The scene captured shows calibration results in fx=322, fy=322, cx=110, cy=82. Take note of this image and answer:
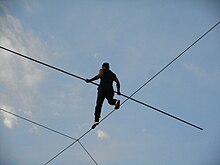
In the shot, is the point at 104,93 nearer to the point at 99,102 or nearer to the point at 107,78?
the point at 99,102

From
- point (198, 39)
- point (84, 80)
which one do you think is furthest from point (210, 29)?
point (84, 80)

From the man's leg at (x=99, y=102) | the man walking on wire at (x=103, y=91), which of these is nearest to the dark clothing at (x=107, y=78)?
the man walking on wire at (x=103, y=91)

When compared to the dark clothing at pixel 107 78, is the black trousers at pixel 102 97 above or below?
below

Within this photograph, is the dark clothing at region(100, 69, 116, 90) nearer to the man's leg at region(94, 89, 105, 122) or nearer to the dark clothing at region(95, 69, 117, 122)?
the dark clothing at region(95, 69, 117, 122)

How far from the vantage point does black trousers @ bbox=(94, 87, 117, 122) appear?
6.29 m

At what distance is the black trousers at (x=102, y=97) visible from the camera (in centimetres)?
629

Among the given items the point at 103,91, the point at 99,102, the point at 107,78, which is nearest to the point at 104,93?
the point at 103,91

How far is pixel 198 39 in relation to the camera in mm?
6027

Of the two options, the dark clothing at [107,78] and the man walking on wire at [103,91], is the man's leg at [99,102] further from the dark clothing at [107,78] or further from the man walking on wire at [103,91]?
the dark clothing at [107,78]

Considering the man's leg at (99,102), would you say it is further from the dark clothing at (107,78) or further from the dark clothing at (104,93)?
the dark clothing at (107,78)

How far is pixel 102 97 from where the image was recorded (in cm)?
630

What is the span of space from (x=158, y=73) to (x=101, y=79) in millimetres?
1150

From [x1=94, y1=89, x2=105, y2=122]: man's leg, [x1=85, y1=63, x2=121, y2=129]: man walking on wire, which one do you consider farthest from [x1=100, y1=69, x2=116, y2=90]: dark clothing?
[x1=94, y1=89, x2=105, y2=122]: man's leg

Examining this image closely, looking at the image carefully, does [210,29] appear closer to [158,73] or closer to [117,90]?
[158,73]
